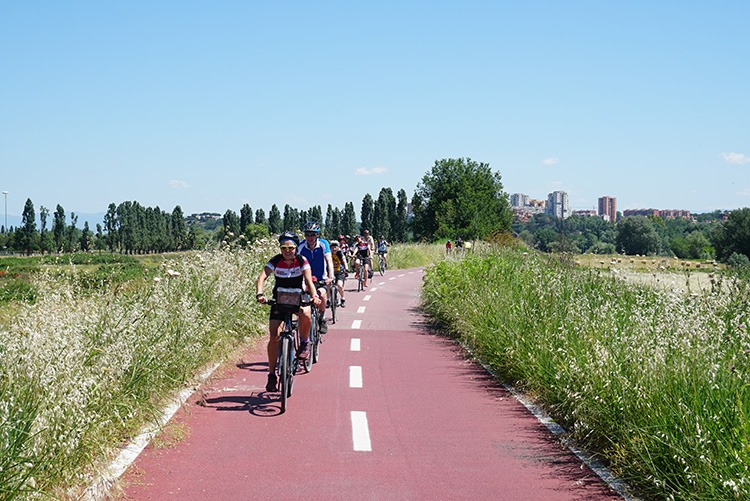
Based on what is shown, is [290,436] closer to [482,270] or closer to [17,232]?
[482,270]

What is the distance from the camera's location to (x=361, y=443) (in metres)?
6.63

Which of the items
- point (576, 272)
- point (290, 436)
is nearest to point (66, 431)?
point (290, 436)

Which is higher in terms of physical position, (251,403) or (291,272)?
(291,272)

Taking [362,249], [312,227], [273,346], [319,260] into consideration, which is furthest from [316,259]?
[362,249]

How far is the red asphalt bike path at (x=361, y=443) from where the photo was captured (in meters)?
5.37

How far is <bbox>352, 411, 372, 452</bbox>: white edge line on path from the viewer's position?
21.4 feet

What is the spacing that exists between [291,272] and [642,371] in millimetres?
4433

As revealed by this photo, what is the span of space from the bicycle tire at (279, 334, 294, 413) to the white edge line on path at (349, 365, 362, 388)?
1224 millimetres

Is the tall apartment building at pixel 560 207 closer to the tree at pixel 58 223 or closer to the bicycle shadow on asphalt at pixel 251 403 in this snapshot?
the bicycle shadow on asphalt at pixel 251 403

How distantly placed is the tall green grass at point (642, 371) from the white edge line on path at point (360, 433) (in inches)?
76.6

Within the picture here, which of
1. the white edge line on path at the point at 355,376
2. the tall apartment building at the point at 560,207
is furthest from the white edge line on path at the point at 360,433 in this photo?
the tall apartment building at the point at 560,207

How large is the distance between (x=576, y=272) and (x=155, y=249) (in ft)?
447

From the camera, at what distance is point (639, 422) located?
5754 millimetres

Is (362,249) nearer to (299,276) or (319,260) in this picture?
(319,260)
